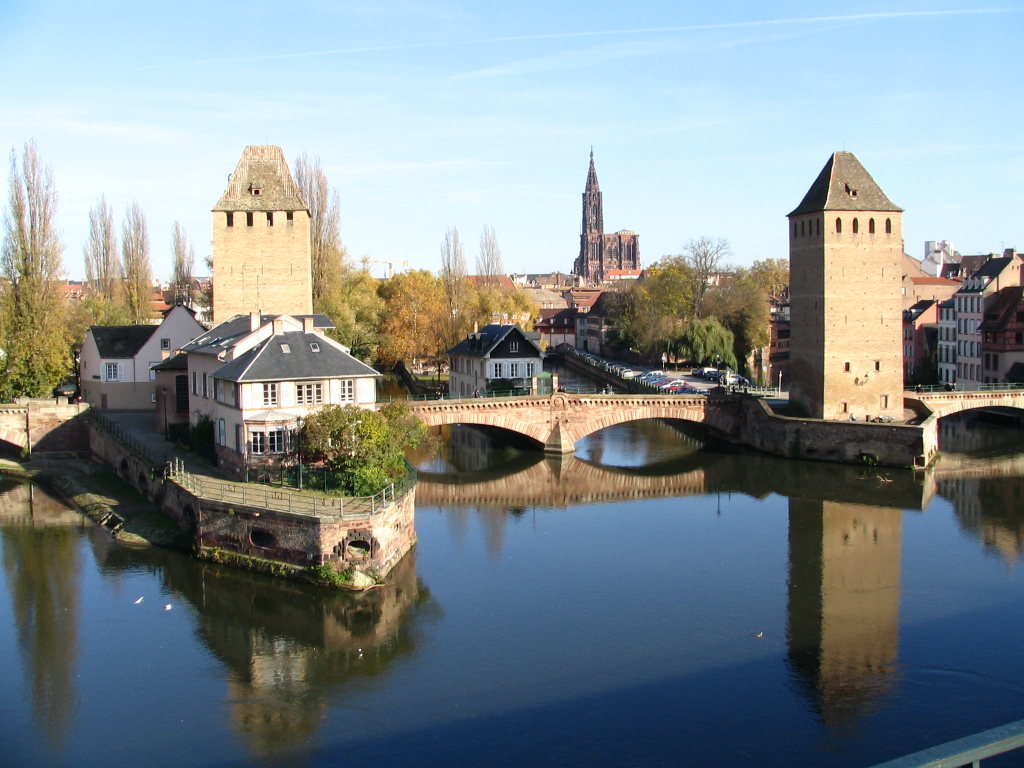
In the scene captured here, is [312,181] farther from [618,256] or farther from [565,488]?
[618,256]

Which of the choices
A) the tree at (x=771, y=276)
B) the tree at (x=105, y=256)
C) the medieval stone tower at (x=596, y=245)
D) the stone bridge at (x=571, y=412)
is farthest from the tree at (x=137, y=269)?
the medieval stone tower at (x=596, y=245)

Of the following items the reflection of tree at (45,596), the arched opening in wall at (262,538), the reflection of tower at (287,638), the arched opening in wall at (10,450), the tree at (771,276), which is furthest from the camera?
the tree at (771,276)

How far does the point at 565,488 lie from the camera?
3878cm

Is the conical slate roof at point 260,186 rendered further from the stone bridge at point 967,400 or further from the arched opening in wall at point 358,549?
the stone bridge at point 967,400

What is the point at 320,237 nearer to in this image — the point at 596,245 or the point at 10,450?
the point at 10,450

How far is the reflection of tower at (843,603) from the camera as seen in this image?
19.8m

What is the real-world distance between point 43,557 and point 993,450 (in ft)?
132

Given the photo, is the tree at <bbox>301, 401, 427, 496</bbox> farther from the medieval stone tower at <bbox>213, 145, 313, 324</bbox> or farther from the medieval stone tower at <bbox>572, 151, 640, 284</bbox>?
the medieval stone tower at <bbox>572, 151, 640, 284</bbox>

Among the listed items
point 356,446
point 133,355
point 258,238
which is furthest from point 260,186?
point 356,446

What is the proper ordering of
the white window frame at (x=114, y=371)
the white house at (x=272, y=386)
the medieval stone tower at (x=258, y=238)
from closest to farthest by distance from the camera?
1. the white house at (x=272, y=386)
2. the medieval stone tower at (x=258, y=238)
3. the white window frame at (x=114, y=371)

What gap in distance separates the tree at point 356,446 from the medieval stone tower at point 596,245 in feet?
494

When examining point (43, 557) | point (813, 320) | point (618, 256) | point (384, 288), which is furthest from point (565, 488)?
point (618, 256)

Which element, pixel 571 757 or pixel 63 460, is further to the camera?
pixel 63 460

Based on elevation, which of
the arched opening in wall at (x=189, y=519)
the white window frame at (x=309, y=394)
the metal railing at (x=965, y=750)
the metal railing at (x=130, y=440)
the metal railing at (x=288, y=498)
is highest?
the white window frame at (x=309, y=394)
